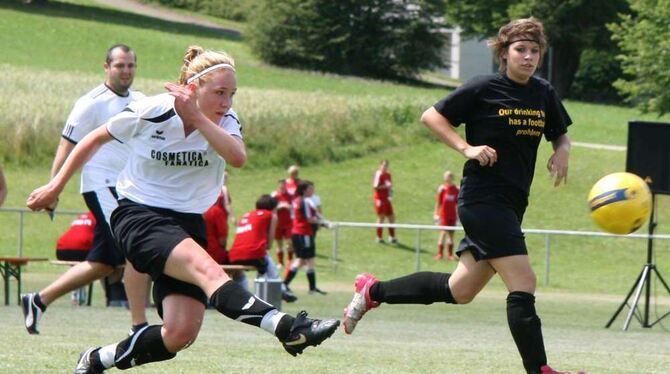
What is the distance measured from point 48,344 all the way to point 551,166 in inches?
160

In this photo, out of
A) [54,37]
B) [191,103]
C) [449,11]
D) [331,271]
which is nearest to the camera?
[191,103]

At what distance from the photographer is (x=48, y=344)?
1034 centimetres

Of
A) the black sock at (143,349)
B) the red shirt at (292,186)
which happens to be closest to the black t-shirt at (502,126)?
the black sock at (143,349)

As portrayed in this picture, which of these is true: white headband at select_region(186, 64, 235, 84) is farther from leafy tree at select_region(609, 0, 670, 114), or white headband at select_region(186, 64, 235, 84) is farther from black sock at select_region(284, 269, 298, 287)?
leafy tree at select_region(609, 0, 670, 114)

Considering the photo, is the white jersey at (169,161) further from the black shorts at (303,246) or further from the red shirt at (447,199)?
the red shirt at (447,199)

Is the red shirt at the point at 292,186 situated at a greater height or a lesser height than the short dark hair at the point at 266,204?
lesser

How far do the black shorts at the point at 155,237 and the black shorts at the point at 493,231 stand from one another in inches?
61.5

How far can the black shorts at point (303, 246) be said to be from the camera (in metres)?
22.6

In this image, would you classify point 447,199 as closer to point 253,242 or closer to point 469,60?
point 253,242

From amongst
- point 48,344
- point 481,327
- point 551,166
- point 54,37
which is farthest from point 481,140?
point 54,37

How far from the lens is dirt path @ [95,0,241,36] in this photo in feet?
276

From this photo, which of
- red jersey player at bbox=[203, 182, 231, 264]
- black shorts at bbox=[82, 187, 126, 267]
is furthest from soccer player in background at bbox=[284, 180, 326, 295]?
black shorts at bbox=[82, 187, 126, 267]

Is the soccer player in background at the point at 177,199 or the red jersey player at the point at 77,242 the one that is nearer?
the soccer player in background at the point at 177,199

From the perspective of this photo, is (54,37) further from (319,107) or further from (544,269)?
(544,269)
